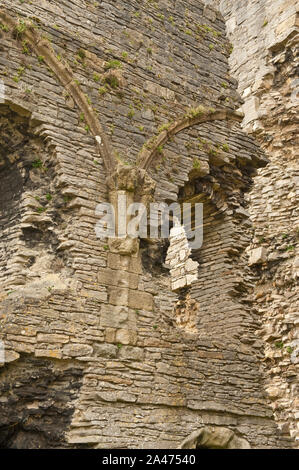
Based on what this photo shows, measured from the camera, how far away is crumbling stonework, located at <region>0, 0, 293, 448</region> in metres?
6.59

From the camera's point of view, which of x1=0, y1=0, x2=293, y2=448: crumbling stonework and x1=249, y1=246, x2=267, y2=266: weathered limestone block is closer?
x1=0, y1=0, x2=293, y2=448: crumbling stonework

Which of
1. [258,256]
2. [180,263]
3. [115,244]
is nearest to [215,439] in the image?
[115,244]

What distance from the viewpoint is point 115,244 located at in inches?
293

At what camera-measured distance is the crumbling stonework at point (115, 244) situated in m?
6.59

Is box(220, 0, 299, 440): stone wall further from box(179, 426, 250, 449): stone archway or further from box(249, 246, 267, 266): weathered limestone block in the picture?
box(179, 426, 250, 449): stone archway

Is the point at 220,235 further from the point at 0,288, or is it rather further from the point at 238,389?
the point at 0,288

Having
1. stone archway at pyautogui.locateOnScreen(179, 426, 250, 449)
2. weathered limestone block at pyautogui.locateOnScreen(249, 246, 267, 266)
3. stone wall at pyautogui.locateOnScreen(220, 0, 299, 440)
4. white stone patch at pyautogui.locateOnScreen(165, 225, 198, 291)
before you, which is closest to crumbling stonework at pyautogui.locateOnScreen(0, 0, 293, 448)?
stone archway at pyautogui.locateOnScreen(179, 426, 250, 449)

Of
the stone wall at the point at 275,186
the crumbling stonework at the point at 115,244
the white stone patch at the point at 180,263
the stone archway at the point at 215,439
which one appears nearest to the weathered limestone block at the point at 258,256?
the stone wall at the point at 275,186

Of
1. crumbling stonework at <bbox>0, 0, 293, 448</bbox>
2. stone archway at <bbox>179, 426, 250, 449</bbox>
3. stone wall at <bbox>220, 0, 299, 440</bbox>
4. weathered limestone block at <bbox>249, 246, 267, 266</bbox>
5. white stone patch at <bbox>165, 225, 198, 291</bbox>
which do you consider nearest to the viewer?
crumbling stonework at <bbox>0, 0, 293, 448</bbox>

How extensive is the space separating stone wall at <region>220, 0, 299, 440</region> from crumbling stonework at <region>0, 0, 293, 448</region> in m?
2.60

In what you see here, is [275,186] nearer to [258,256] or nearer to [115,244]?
[258,256]
